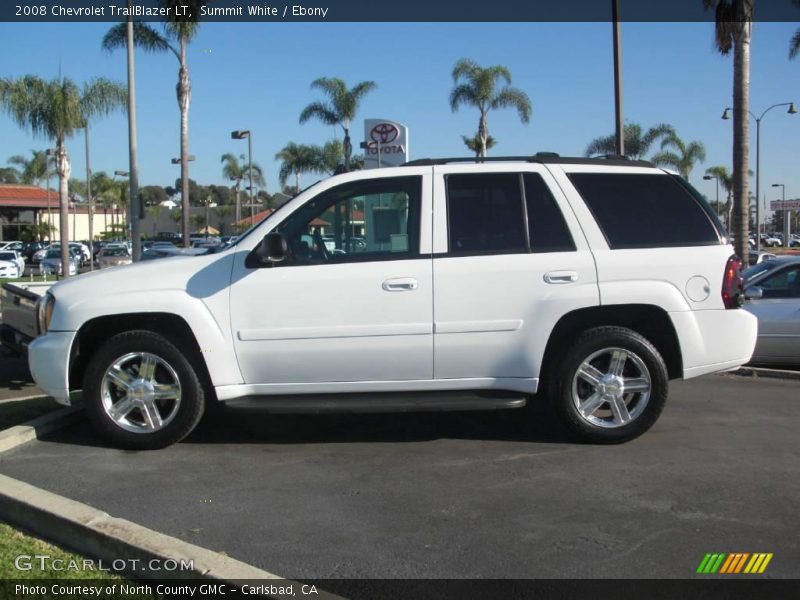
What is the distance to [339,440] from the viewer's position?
19.0 feet

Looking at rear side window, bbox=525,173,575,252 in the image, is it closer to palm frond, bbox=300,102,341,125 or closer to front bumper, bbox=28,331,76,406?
front bumper, bbox=28,331,76,406

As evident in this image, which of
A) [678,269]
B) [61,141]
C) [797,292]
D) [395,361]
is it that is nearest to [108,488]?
[395,361]

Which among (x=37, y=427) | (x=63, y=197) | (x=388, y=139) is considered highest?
(x=388, y=139)

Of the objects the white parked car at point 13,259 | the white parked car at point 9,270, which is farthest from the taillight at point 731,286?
the white parked car at point 13,259

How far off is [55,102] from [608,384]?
2592cm

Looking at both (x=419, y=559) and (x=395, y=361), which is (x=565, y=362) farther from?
(x=419, y=559)

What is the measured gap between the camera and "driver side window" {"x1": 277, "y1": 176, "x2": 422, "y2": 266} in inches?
215

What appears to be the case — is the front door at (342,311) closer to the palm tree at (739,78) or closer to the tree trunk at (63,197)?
the palm tree at (739,78)

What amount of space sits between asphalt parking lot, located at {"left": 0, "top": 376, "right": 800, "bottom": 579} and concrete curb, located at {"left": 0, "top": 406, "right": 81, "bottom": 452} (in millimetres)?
99

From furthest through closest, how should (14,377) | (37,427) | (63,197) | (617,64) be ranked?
1. (63,197)
2. (617,64)
3. (14,377)
4. (37,427)

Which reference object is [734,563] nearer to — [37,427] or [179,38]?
[37,427]

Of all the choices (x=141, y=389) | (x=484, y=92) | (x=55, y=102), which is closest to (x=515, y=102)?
(x=484, y=92)

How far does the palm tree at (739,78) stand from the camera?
51.6 feet

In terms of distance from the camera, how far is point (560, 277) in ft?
17.7
